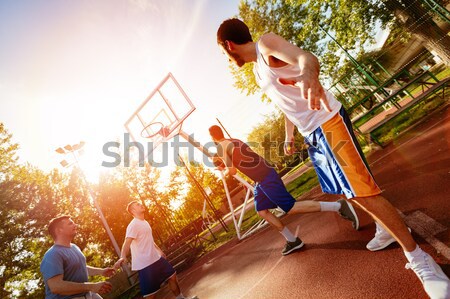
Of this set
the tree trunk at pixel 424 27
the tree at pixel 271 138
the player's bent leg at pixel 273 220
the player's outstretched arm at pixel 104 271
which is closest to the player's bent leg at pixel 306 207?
the player's bent leg at pixel 273 220

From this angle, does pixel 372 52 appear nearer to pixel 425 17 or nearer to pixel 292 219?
pixel 425 17

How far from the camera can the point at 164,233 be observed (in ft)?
101

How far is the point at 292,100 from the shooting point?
2.22m

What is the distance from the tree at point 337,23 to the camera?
387 inches

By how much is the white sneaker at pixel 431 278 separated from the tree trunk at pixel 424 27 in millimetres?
11289

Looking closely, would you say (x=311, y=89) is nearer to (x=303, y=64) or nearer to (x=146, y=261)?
(x=303, y=64)

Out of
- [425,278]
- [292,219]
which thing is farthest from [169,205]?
[425,278]

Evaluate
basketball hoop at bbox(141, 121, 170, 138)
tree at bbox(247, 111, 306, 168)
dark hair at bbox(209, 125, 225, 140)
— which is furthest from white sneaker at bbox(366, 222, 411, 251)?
tree at bbox(247, 111, 306, 168)

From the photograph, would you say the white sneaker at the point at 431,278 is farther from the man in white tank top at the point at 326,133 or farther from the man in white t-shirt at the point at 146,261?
the man in white t-shirt at the point at 146,261

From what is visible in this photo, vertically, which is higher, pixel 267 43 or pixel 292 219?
pixel 267 43

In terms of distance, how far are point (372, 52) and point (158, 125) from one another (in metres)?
26.5

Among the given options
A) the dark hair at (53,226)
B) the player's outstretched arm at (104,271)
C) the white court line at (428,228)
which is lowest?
the white court line at (428,228)

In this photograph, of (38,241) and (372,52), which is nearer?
(38,241)

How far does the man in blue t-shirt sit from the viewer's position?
2.80 meters
